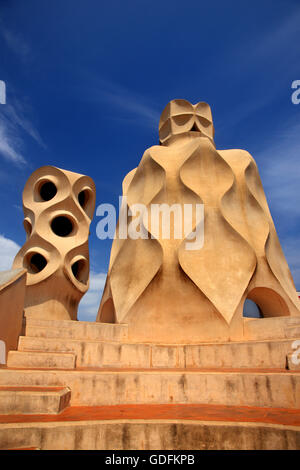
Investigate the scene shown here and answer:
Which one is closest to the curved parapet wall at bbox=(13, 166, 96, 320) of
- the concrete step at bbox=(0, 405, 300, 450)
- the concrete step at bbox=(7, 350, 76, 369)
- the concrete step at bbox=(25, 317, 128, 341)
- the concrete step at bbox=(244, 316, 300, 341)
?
the concrete step at bbox=(25, 317, 128, 341)

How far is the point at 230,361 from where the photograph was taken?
7180 millimetres

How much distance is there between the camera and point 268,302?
10758 millimetres

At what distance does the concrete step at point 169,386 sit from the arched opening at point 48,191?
10455mm

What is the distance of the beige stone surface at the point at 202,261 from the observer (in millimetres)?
9344

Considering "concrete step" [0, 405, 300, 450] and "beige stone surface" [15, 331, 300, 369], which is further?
"beige stone surface" [15, 331, 300, 369]

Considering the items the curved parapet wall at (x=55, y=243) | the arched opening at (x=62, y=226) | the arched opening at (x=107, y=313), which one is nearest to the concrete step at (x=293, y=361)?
the arched opening at (x=107, y=313)

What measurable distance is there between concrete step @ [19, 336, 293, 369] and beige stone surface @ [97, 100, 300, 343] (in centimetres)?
157

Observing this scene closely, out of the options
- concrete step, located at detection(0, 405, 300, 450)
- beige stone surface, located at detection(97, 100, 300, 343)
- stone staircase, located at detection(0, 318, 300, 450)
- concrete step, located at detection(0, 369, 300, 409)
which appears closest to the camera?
concrete step, located at detection(0, 405, 300, 450)

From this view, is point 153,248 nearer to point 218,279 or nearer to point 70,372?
point 218,279

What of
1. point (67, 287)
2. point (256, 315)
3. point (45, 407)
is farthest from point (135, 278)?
point (45, 407)

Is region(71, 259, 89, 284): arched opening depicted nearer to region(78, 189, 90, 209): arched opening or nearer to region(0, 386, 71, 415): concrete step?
region(78, 189, 90, 209): arched opening

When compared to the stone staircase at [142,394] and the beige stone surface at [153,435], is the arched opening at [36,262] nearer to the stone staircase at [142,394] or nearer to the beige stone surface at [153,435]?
the stone staircase at [142,394]

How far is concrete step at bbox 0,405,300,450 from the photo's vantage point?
136 inches

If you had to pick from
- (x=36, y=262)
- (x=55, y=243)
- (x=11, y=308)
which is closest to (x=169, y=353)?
(x=11, y=308)
